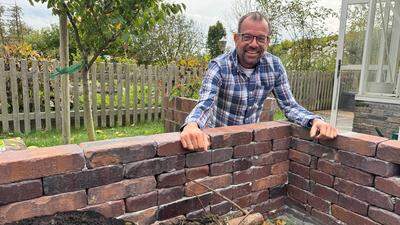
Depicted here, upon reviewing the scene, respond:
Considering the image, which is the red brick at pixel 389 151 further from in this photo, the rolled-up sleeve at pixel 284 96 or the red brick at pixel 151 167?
the red brick at pixel 151 167

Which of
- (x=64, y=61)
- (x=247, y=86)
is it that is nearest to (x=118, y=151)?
(x=247, y=86)

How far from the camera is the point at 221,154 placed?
2.03 meters

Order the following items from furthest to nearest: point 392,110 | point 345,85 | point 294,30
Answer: point 294,30, point 345,85, point 392,110

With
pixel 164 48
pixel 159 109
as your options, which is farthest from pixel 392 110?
pixel 164 48

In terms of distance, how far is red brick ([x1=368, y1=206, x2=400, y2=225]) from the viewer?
1821 mm

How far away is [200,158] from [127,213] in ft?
1.69

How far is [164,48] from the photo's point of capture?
14445mm

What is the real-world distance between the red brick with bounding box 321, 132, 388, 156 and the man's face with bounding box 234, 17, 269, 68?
2.51 ft

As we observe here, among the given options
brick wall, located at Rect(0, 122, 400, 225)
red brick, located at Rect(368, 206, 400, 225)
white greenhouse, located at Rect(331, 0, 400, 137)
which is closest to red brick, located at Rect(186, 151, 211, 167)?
brick wall, located at Rect(0, 122, 400, 225)

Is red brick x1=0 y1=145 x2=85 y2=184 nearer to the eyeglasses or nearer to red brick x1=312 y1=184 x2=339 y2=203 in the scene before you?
the eyeglasses

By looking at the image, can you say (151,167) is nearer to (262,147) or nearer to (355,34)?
(262,147)

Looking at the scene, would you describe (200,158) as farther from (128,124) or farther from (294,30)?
(294,30)

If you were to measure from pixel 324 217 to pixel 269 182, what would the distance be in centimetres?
43

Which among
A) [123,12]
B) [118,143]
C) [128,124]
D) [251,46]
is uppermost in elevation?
[123,12]
